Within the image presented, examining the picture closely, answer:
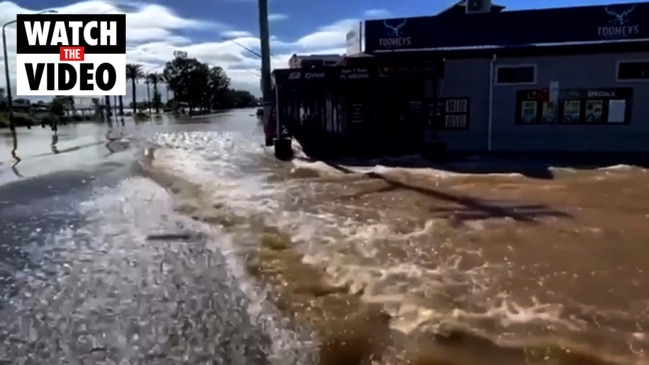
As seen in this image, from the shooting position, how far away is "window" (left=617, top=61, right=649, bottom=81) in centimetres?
2159

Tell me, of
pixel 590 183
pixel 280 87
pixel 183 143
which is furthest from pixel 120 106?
pixel 590 183

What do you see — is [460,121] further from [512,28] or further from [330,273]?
[330,273]

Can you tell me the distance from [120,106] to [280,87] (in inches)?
3039

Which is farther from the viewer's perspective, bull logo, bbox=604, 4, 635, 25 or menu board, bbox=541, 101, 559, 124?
A: bull logo, bbox=604, 4, 635, 25

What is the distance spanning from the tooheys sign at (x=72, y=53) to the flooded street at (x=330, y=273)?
12164 millimetres

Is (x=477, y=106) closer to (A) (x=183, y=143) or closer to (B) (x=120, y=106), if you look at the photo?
(A) (x=183, y=143)

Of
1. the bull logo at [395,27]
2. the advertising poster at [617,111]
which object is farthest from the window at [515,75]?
the bull logo at [395,27]

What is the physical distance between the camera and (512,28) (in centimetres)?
2538

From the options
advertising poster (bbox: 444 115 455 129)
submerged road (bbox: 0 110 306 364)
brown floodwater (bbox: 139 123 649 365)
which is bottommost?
submerged road (bbox: 0 110 306 364)

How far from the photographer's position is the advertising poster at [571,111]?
2223cm

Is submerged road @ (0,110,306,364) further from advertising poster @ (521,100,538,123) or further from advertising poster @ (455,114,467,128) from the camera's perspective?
advertising poster @ (521,100,538,123)

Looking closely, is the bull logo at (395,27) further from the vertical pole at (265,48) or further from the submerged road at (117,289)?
the submerged road at (117,289)

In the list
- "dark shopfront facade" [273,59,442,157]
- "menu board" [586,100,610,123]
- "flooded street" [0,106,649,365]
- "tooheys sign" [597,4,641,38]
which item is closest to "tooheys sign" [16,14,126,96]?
Result: "dark shopfront facade" [273,59,442,157]

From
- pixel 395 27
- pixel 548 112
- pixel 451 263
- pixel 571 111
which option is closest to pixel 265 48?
pixel 395 27
